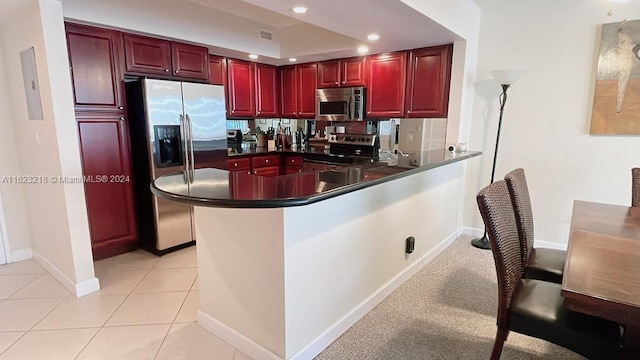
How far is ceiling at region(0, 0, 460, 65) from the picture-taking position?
2342 millimetres

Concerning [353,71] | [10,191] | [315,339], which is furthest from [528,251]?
[10,191]

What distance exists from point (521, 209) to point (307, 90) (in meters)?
3.33

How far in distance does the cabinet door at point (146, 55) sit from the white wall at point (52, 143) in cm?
73

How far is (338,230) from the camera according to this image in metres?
1.92

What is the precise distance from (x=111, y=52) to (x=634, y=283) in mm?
3684

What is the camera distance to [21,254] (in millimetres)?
3207

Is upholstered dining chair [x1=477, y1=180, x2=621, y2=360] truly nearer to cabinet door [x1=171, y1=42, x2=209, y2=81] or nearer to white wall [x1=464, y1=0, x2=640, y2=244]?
white wall [x1=464, y1=0, x2=640, y2=244]

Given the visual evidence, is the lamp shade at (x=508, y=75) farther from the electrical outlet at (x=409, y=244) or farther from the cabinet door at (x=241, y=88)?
the cabinet door at (x=241, y=88)

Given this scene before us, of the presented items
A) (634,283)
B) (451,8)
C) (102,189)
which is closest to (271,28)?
(451,8)

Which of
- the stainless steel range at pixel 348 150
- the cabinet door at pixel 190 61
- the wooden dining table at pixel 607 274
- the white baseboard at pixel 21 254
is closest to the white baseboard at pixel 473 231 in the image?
the stainless steel range at pixel 348 150

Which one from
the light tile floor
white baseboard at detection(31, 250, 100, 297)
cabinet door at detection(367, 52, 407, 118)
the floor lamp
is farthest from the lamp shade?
white baseboard at detection(31, 250, 100, 297)

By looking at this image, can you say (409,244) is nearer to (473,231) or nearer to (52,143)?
(473,231)

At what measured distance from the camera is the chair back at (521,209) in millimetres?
1843

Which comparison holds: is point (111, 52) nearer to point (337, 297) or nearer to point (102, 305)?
point (102, 305)
